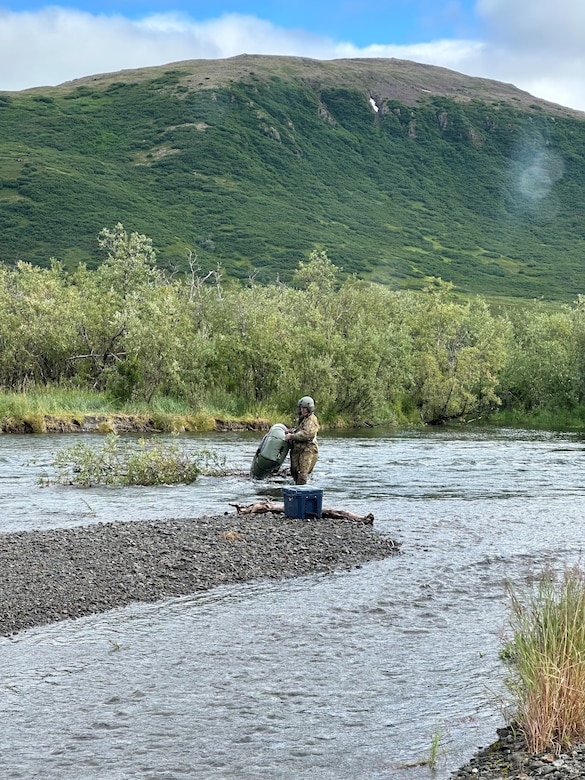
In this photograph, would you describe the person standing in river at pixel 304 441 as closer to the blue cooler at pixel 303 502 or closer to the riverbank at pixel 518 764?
the blue cooler at pixel 303 502

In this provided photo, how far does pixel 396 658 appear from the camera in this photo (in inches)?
417

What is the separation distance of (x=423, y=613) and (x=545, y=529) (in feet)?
23.0

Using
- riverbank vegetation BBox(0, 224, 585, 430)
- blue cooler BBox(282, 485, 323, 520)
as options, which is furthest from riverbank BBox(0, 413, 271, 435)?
blue cooler BBox(282, 485, 323, 520)

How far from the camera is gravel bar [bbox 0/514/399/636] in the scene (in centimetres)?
1233

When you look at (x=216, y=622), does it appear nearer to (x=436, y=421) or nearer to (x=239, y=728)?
(x=239, y=728)

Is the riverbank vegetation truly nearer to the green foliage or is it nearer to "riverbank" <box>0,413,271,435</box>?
"riverbank" <box>0,413,271,435</box>

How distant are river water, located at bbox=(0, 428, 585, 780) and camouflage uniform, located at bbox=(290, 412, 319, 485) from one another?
2942 millimetres

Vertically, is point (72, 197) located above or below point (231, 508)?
above

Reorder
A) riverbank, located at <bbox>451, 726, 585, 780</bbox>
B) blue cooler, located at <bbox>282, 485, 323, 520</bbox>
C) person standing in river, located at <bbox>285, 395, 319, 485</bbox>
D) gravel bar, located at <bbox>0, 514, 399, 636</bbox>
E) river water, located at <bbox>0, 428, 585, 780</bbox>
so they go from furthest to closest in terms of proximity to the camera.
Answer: person standing in river, located at <bbox>285, 395, 319, 485</bbox> → blue cooler, located at <bbox>282, 485, 323, 520</bbox> → gravel bar, located at <bbox>0, 514, 399, 636</bbox> → river water, located at <bbox>0, 428, 585, 780</bbox> → riverbank, located at <bbox>451, 726, 585, 780</bbox>

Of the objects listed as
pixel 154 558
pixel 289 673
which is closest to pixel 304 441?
pixel 154 558

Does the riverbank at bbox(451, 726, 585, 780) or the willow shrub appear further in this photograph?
the willow shrub

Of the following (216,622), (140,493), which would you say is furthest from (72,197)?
(216,622)

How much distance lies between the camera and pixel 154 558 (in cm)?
1434

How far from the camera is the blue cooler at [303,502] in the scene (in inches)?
704
